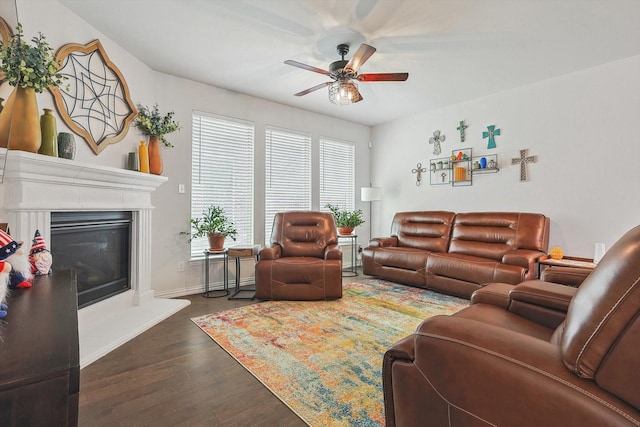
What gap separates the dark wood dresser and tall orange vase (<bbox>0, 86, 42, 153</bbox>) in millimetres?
1624

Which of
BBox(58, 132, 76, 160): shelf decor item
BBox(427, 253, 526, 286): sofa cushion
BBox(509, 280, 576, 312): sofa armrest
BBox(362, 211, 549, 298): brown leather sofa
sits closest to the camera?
BBox(509, 280, 576, 312): sofa armrest

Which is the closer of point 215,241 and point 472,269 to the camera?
point 472,269

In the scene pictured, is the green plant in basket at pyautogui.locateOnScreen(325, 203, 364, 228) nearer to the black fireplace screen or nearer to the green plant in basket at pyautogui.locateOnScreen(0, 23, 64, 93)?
the black fireplace screen

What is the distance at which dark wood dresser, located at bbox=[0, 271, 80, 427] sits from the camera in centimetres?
52

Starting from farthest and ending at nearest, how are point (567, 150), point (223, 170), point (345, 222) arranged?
point (345, 222)
point (223, 170)
point (567, 150)

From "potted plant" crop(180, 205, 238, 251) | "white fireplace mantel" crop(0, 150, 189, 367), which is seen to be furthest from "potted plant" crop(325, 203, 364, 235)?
"white fireplace mantel" crop(0, 150, 189, 367)

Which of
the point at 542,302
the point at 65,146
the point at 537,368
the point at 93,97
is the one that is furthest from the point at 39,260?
the point at 542,302

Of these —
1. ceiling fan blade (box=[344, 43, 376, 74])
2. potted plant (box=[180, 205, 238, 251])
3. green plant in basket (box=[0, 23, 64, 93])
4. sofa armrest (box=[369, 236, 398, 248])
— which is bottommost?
sofa armrest (box=[369, 236, 398, 248])

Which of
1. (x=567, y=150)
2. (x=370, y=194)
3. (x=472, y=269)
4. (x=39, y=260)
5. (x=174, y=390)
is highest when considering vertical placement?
(x=567, y=150)

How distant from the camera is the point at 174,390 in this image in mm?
1771

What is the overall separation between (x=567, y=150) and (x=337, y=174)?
3.24m

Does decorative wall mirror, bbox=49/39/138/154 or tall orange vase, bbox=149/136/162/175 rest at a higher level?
decorative wall mirror, bbox=49/39/138/154

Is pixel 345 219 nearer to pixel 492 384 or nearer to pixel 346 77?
pixel 346 77

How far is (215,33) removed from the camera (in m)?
2.74
